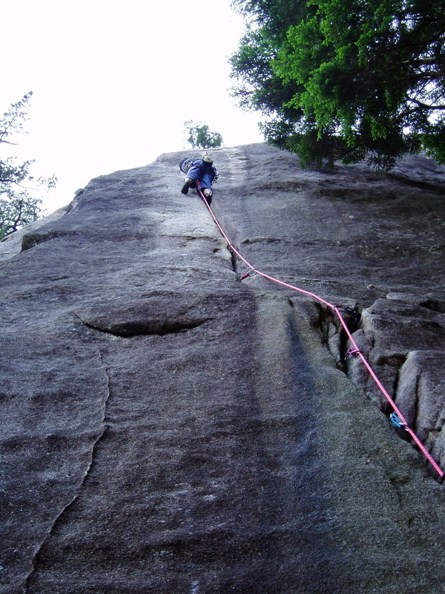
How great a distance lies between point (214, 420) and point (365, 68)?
19.6 feet

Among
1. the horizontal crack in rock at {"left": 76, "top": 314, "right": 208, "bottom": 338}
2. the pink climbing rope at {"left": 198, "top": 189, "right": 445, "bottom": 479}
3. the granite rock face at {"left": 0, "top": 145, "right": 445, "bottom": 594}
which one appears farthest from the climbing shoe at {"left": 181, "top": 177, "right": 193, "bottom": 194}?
the horizontal crack in rock at {"left": 76, "top": 314, "right": 208, "bottom": 338}

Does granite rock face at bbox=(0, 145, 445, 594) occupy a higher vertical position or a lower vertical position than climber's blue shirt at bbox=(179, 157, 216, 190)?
lower

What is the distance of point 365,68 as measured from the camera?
7.58 meters

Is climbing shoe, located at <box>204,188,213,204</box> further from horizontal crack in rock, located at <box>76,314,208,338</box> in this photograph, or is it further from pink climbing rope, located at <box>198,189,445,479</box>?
horizontal crack in rock, located at <box>76,314,208,338</box>

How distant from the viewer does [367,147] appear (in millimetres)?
9711

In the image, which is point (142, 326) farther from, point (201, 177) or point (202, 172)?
point (202, 172)

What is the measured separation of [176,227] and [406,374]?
4.60 meters

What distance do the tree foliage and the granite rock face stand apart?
2.34 meters

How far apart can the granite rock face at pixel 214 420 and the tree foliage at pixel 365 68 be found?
2.34 metres

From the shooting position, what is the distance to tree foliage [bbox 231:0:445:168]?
7.16 meters

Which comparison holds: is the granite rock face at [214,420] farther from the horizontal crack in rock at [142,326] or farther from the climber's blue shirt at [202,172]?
the climber's blue shirt at [202,172]

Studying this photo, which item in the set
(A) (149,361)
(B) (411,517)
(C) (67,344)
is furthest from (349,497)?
(C) (67,344)

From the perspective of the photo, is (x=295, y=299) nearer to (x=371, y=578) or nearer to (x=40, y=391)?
(x=40, y=391)

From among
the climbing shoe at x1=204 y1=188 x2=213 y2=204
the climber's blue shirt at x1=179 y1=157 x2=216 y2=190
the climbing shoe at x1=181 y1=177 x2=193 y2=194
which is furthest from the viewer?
the climber's blue shirt at x1=179 y1=157 x2=216 y2=190
